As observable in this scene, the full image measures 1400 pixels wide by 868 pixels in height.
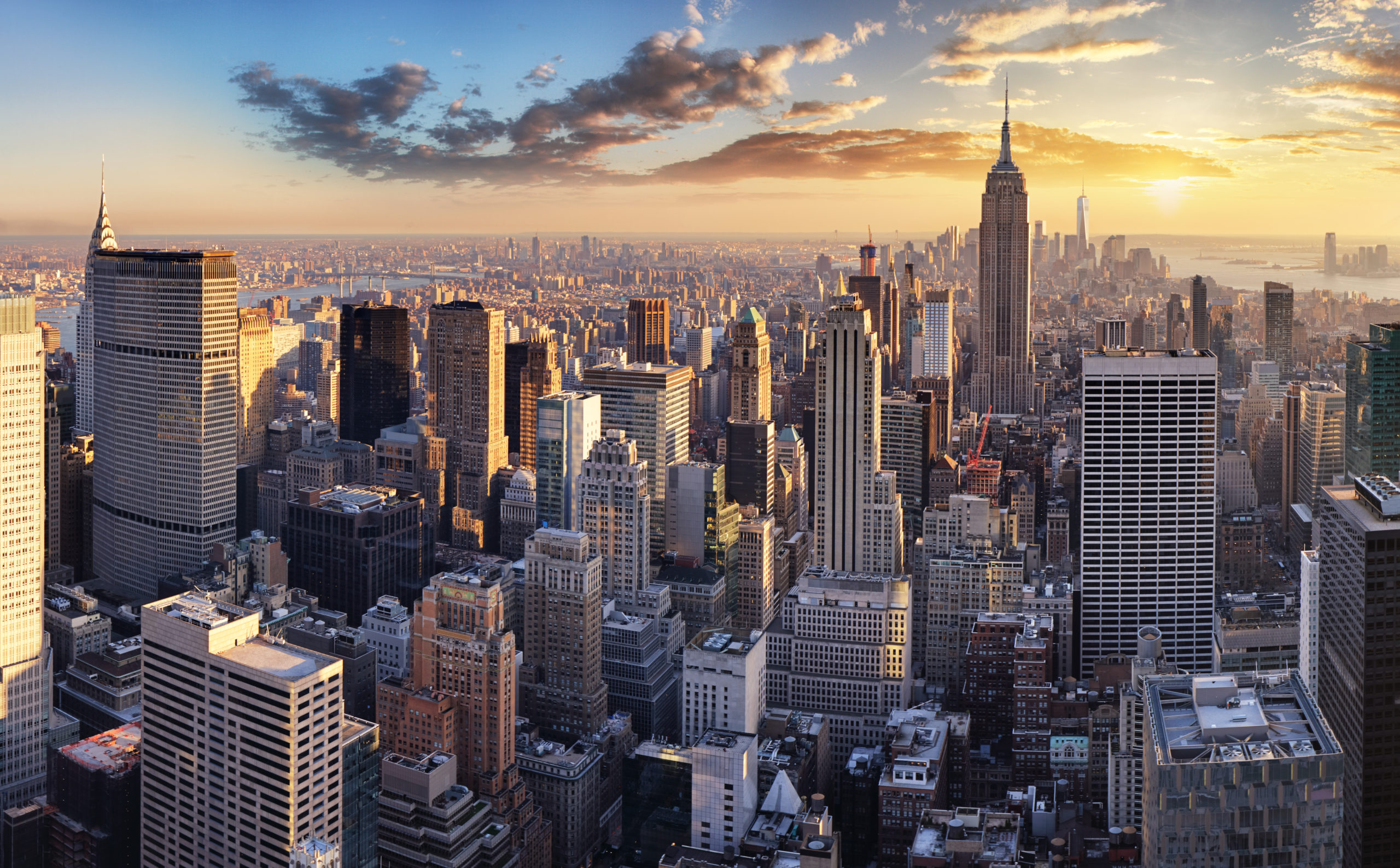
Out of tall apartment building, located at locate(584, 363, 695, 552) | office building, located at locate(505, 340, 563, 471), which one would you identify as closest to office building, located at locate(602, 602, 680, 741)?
tall apartment building, located at locate(584, 363, 695, 552)

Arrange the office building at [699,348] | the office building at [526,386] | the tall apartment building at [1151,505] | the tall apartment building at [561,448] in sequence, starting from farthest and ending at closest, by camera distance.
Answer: the office building at [699,348]
the office building at [526,386]
the tall apartment building at [561,448]
the tall apartment building at [1151,505]

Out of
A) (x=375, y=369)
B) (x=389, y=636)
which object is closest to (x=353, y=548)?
(x=389, y=636)

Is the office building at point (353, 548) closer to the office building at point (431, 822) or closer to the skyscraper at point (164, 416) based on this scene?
the skyscraper at point (164, 416)

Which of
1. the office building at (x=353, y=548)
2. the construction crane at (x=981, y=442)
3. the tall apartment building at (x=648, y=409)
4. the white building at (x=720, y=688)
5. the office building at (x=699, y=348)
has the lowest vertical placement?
the white building at (x=720, y=688)

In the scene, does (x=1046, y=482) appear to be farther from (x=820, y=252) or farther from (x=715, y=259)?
(x=715, y=259)

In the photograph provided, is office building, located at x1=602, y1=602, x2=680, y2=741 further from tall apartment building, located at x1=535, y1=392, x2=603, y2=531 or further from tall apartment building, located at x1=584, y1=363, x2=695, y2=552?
tall apartment building, located at x1=584, y1=363, x2=695, y2=552

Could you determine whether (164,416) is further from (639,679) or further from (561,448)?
(639,679)

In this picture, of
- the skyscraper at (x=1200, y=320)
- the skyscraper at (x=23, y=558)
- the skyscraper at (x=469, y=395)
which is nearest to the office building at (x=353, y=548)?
the skyscraper at (x=469, y=395)
